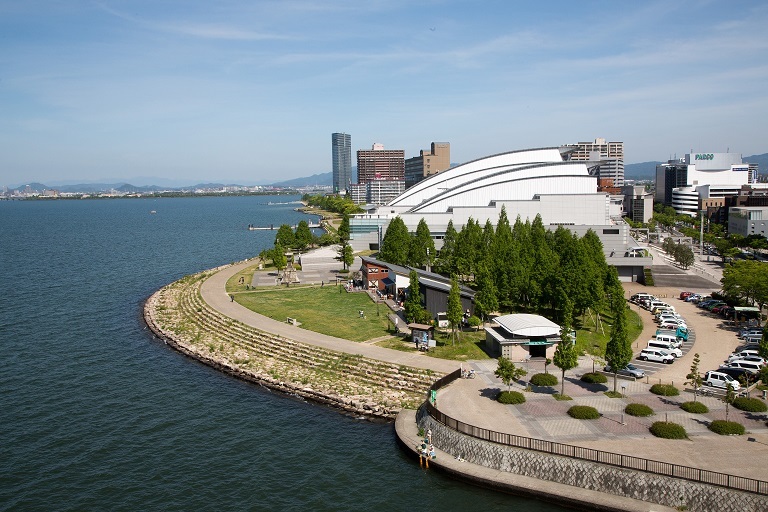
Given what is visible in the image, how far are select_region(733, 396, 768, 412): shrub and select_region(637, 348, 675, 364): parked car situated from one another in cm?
993

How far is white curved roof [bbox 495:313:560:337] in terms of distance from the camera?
124ft

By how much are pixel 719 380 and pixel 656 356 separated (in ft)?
19.3

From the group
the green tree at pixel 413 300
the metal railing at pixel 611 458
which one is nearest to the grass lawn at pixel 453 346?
the green tree at pixel 413 300

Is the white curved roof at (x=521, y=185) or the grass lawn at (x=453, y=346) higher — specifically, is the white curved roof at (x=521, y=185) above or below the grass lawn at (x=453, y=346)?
above

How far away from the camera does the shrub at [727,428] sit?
1001 inches

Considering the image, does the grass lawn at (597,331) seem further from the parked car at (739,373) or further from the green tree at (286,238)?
the green tree at (286,238)

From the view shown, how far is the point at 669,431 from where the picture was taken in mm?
25344

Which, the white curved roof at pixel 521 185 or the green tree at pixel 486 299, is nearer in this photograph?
the green tree at pixel 486 299

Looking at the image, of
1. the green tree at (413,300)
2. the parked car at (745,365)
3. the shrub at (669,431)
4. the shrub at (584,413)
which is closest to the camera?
the shrub at (669,431)

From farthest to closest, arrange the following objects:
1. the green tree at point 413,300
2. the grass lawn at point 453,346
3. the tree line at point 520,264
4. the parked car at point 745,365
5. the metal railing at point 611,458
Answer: the tree line at point 520,264 < the green tree at point 413,300 < the grass lawn at point 453,346 < the parked car at point 745,365 < the metal railing at point 611,458

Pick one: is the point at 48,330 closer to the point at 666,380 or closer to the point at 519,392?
the point at 519,392

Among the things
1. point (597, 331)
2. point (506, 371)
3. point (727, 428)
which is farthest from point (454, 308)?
point (727, 428)

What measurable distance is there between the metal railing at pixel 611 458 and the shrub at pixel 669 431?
331 cm

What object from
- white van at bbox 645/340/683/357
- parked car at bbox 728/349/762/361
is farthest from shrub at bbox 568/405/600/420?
parked car at bbox 728/349/762/361
